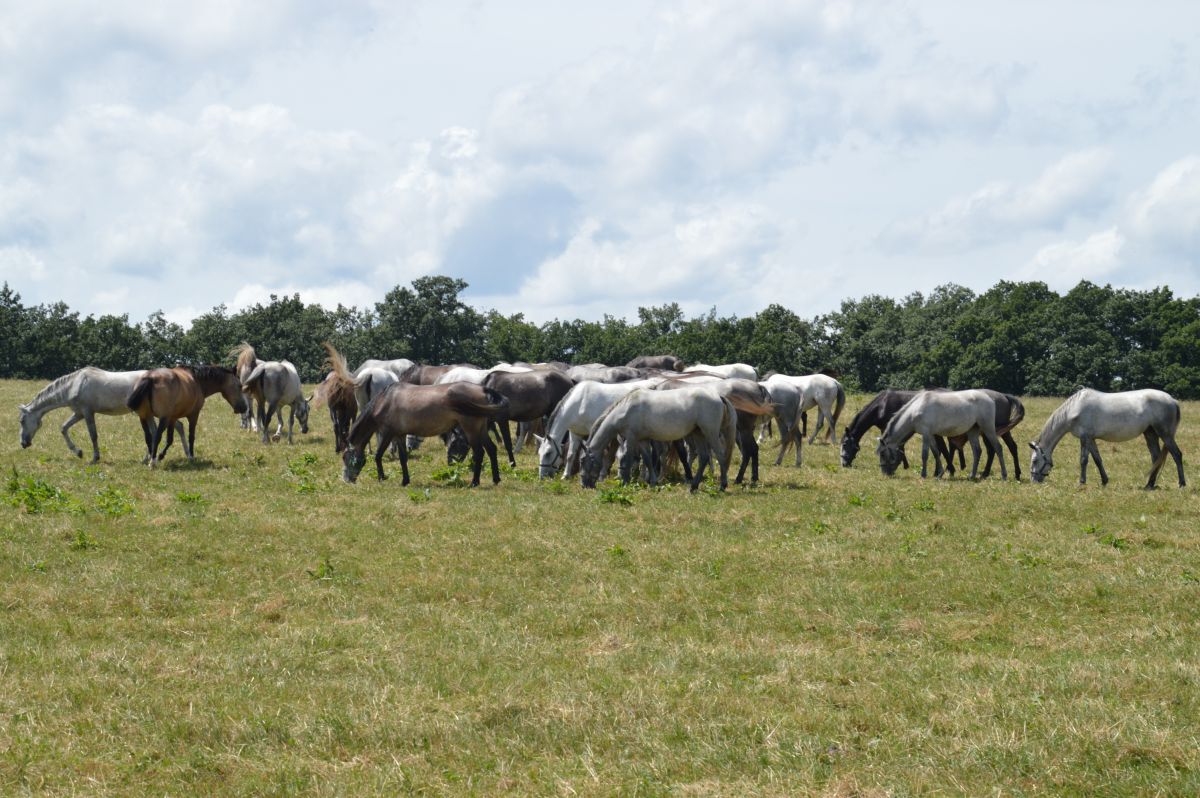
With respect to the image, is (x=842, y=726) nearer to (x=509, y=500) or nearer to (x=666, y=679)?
(x=666, y=679)

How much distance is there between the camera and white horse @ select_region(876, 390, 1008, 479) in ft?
74.8

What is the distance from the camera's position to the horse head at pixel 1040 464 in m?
22.3

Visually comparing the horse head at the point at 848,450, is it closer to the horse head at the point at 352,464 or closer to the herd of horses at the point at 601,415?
the herd of horses at the point at 601,415

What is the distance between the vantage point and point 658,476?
21.6m

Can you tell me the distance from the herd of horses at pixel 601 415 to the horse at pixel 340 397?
0.03m

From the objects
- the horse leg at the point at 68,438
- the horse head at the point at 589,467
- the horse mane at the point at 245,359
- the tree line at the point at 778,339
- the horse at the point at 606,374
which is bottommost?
the horse head at the point at 589,467

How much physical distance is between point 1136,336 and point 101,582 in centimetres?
7468

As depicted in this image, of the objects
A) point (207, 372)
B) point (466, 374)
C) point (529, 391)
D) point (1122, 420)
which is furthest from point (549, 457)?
point (1122, 420)

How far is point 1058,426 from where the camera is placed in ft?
72.7

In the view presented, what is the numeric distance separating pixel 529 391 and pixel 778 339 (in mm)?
66069

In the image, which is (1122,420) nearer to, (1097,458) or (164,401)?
(1097,458)

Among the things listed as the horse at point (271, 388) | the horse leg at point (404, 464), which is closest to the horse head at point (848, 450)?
the horse leg at point (404, 464)

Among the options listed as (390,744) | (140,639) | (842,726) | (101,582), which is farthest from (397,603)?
(842,726)

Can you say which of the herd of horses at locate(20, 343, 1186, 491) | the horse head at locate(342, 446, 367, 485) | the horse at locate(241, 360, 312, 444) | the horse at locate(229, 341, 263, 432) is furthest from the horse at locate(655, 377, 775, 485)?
the horse at locate(229, 341, 263, 432)
